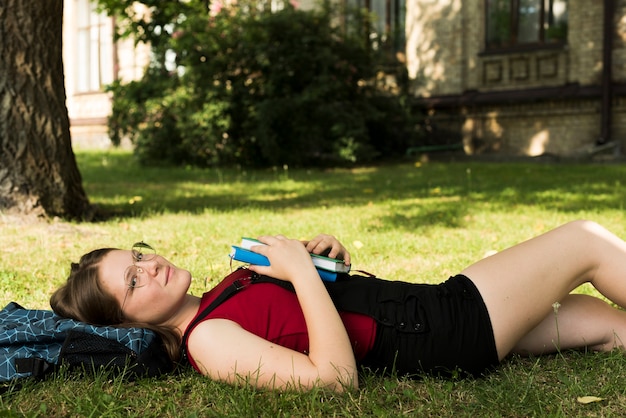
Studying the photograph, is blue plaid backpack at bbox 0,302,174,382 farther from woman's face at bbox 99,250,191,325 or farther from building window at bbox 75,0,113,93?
building window at bbox 75,0,113,93

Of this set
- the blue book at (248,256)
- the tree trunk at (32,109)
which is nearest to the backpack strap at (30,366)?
the blue book at (248,256)

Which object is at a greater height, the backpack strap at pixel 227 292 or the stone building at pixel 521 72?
the stone building at pixel 521 72

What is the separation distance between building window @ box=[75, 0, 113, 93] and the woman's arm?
2411 cm

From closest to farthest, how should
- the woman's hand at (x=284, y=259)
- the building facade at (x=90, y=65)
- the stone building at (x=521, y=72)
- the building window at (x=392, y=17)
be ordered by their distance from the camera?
the woman's hand at (x=284, y=259) → the stone building at (x=521, y=72) → the building window at (x=392, y=17) → the building facade at (x=90, y=65)

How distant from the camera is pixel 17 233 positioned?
20.3ft

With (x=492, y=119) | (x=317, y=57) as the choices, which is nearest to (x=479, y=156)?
(x=492, y=119)

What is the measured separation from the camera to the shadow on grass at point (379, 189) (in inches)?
314

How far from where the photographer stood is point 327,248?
3131mm

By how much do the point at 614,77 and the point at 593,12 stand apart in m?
1.31

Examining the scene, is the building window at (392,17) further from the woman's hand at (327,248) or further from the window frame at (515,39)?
the woman's hand at (327,248)

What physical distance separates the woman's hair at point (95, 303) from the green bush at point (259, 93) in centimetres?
1026

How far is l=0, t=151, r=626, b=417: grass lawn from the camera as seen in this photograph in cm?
258

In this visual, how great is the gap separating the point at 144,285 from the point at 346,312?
0.73 m

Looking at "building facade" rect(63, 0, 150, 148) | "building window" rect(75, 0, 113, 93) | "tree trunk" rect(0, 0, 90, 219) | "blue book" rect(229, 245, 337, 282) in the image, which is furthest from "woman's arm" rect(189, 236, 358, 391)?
"building window" rect(75, 0, 113, 93)
